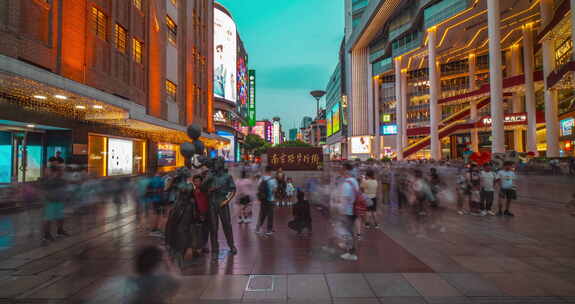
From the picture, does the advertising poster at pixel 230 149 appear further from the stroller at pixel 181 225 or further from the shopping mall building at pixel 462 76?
the stroller at pixel 181 225

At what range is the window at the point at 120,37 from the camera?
20.1 m

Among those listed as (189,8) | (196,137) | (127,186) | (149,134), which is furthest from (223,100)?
(196,137)

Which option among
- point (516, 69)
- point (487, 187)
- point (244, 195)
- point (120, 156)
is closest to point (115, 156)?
point (120, 156)

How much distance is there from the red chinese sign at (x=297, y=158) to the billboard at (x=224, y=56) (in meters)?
40.0

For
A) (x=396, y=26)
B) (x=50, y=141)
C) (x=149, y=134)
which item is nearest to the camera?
(x=50, y=141)

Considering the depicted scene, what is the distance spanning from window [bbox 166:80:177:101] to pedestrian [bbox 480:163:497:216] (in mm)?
27588

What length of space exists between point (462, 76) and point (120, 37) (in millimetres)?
60823

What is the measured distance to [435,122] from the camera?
38.2 meters

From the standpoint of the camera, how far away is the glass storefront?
61.9ft

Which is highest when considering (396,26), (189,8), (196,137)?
(396,26)

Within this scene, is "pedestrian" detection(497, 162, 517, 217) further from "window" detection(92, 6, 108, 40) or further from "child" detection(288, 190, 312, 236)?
"window" detection(92, 6, 108, 40)

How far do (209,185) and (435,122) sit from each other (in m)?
39.3

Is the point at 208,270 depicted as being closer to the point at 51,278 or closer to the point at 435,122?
the point at 51,278

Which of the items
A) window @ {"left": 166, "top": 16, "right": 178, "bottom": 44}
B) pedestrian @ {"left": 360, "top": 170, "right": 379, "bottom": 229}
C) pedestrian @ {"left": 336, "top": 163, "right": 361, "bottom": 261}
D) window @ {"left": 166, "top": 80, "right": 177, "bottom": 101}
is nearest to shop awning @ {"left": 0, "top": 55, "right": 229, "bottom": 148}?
pedestrian @ {"left": 336, "top": 163, "right": 361, "bottom": 261}
